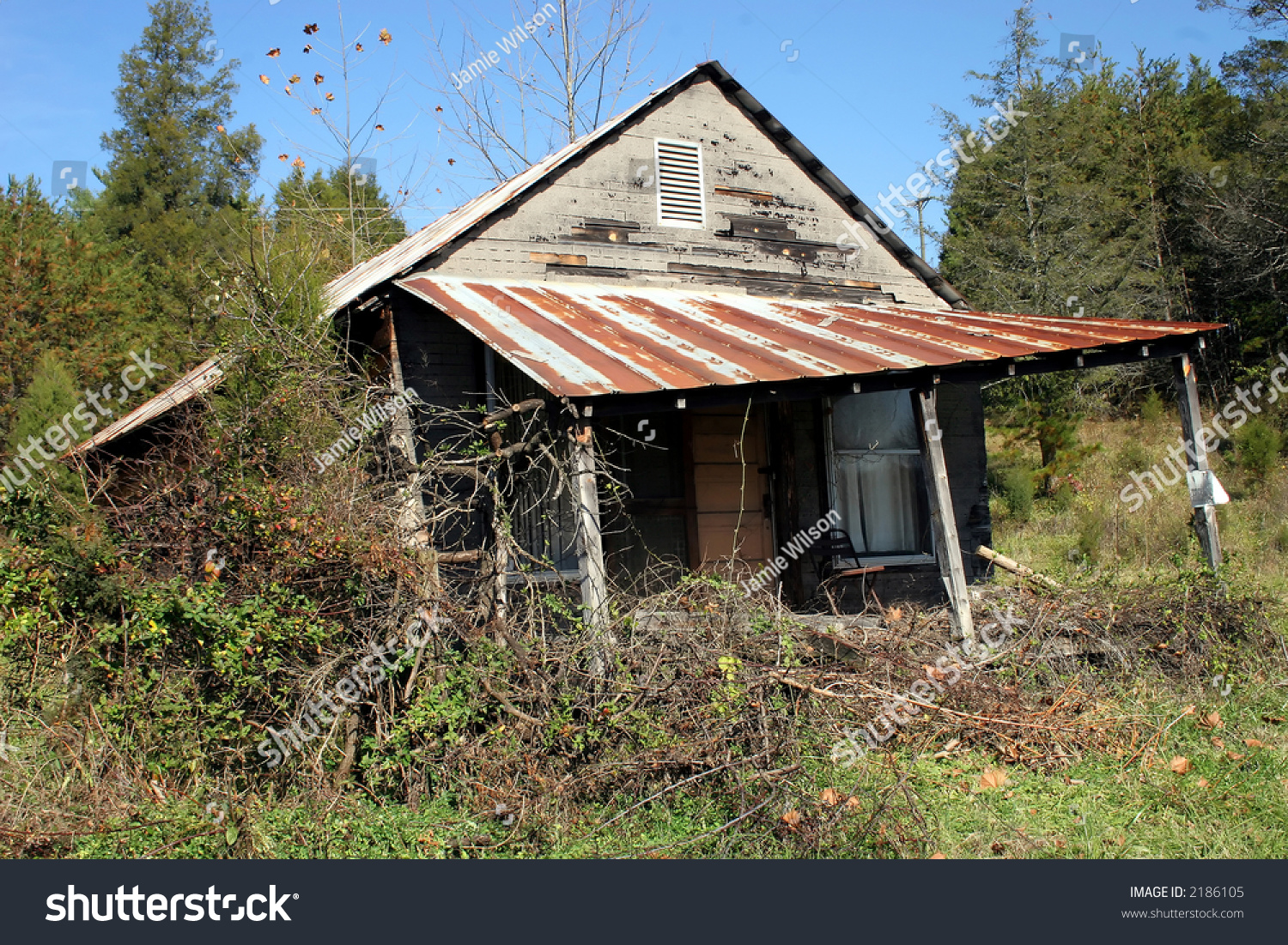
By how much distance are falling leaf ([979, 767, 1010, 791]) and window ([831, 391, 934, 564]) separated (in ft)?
12.8

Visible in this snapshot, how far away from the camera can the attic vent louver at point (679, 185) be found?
381 inches

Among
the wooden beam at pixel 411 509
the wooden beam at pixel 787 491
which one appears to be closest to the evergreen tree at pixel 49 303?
the wooden beam at pixel 411 509

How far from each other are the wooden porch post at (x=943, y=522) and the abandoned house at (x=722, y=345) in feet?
0.06

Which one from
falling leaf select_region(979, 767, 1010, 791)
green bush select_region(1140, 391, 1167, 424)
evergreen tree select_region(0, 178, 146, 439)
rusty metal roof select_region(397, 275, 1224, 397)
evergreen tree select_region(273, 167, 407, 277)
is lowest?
falling leaf select_region(979, 767, 1010, 791)

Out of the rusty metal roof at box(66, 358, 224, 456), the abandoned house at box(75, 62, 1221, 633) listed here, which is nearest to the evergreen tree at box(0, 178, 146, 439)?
the rusty metal roof at box(66, 358, 224, 456)

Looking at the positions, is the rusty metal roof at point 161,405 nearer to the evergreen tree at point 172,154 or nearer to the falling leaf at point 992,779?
the falling leaf at point 992,779

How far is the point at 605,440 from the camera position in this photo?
8484 mm

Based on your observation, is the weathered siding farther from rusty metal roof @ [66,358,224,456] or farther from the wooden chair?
the wooden chair

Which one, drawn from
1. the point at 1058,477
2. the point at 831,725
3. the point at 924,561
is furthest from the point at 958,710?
the point at 1058,477

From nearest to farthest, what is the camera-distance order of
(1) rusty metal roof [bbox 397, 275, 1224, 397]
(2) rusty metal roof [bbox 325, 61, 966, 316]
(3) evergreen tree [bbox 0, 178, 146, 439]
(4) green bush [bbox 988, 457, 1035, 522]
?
(1) rusty metal roof [bbox 397, 275, 1224, 397]
(2) rusty metal roof [bbox 325, 61, 966, 316]
(3) evergreen tree [bbox 0, 178, 146, 439]
(4) green bush [bbox 988, 457, 1035, 522]

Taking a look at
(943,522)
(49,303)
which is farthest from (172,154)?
(943,522)

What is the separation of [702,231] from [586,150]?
1.43 metres

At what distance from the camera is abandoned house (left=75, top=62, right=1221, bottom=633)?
22.2 feet

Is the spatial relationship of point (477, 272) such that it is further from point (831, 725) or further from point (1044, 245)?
point (1044, 245)
